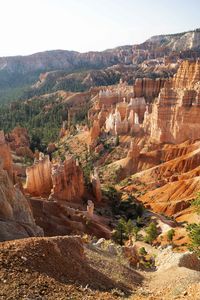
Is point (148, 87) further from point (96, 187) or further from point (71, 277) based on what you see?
point (71, 277)

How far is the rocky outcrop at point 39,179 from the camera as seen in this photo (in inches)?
1412

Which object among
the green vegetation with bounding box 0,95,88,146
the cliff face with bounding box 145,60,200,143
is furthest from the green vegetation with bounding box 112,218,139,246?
the green vegetation with bounding box 0,95,88,146

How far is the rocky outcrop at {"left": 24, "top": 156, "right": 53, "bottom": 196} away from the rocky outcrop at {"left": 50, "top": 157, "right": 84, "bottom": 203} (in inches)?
38.9

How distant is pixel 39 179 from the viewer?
37.1 metres

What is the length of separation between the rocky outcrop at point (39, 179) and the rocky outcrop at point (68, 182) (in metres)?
0.99

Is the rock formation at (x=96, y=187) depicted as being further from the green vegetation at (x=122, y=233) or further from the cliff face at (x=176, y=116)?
the cliff face at (x=176, y=116)

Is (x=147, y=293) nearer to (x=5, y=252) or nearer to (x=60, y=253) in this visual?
(x=60, y=253)

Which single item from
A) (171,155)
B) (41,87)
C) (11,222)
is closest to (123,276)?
(11,222)

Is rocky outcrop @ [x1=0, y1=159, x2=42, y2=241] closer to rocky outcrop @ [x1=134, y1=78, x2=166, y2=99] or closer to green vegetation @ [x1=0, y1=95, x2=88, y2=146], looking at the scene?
green vegetation @ [x1=0, y1=95, x2=88, y2=146]

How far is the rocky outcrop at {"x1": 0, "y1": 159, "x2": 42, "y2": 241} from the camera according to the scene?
1363cm

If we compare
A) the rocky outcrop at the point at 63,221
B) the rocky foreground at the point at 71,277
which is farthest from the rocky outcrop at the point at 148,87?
the rocky foreground at the point at 71,277

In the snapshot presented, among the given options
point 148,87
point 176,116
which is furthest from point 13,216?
point 148,87

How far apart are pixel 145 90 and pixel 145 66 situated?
68.8m

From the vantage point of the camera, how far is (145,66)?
151 m
